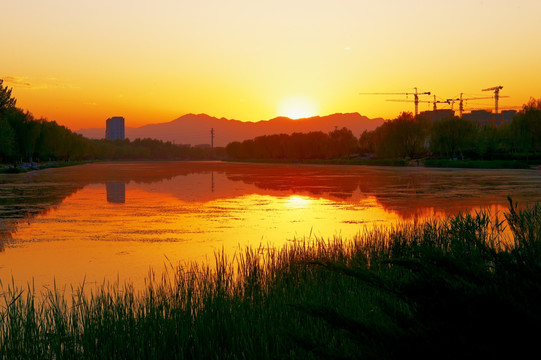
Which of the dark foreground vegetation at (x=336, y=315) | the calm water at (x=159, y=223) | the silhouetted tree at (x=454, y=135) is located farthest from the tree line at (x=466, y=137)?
the dark foreground vegetation at (x=336, y=315)

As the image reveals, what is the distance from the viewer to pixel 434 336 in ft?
11.1

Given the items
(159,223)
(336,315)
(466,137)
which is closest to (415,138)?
(466,137)

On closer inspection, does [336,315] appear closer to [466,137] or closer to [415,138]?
[466,137]

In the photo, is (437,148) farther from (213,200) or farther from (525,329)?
(525,329)

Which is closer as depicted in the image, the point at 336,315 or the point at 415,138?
the point at 336,315

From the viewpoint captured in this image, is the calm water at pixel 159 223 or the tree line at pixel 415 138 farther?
the tree line at pixel 415 138

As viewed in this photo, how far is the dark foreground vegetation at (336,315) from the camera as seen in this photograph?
3328 mm

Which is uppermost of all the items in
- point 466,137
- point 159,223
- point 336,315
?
point 466,137

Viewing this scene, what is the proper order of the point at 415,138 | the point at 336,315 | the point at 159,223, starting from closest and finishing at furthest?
1. the point at 336,315
2. the point at 159,223
3. the point at 415,138

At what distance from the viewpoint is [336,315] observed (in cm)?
332

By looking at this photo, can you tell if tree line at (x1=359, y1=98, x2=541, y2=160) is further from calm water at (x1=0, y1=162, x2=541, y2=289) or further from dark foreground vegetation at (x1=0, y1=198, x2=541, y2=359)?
dark foreground vegetation at (x1=0, y1=198, x2=541, y2=359)

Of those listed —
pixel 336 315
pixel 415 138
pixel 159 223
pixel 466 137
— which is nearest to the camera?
pixel 336 315

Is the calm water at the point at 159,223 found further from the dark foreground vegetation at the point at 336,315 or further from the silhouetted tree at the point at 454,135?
the silhouetted tree at the point at 454,135

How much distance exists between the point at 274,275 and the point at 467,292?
9.02 metres
